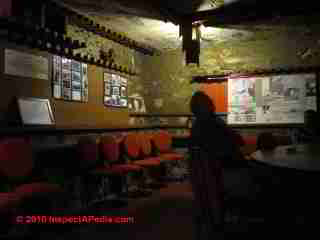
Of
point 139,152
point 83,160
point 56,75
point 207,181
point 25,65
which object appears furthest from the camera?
point 139,152

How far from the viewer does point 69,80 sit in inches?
187

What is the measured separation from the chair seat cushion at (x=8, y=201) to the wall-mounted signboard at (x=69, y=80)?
2.19 m

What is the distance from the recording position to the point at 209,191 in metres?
2.07

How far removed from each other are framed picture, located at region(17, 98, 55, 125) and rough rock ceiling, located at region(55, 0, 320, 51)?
5.01 ft

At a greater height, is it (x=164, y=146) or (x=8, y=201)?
(x=164, y=146)

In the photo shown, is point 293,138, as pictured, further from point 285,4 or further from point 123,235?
point 123,235

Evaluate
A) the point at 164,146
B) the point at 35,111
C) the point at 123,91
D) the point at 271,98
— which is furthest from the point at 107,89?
the point at 271,98

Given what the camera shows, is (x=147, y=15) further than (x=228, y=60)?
No

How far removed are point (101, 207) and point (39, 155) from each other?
1.21 metres

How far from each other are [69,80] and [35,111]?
97 cm

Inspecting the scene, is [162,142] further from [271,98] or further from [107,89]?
[271,98]

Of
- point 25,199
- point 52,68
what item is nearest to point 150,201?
point 25,199

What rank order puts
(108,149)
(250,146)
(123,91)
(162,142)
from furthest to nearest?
(123,91), (162,142), (250,146), (108,149)

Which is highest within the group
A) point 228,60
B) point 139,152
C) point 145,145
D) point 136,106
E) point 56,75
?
point 228,60
